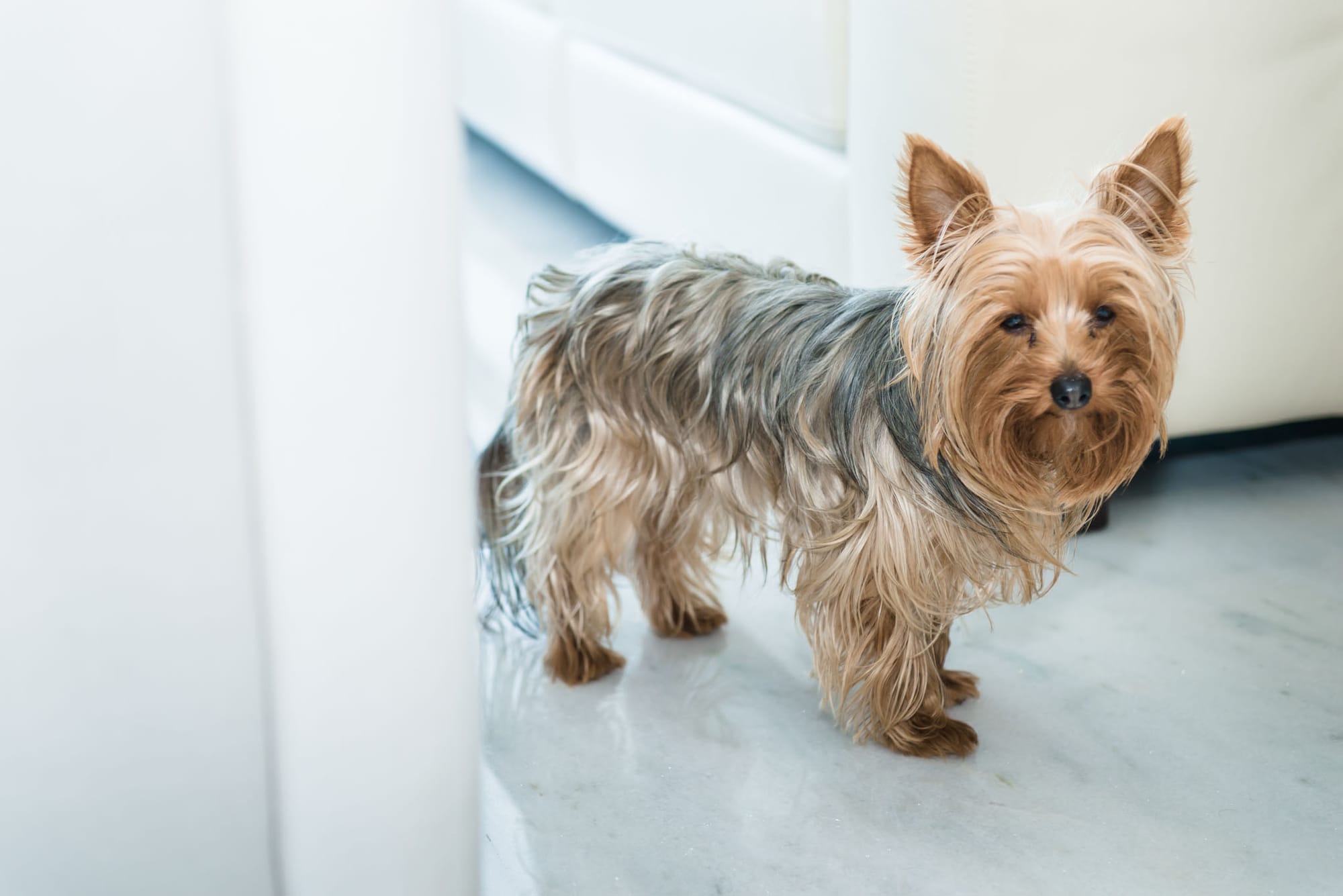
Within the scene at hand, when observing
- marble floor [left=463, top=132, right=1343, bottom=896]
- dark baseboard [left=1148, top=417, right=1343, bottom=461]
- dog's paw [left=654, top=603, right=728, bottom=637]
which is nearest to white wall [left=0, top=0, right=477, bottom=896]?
marble floor [left=463, top=132, right=1343, bottom=896]

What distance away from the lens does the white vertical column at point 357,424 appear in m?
0.64

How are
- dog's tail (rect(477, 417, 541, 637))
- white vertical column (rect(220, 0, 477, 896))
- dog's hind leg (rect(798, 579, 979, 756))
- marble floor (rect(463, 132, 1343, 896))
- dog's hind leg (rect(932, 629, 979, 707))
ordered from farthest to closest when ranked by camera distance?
1. dog's tail (rect(477, 417, 541, 637))
2. dog's hind leg (rect(932, 629, 979, 707))
3. dog's hind leg (rect(798, 579, 979, 756))
4. marble floor (rect(463, 132, 1343, 896))
5. white vertical column (rect(220, 0, 477, 896))

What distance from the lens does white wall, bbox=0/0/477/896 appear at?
0.66 meters

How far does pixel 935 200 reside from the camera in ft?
3.79

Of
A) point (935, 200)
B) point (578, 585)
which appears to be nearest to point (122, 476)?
point (935, 200)

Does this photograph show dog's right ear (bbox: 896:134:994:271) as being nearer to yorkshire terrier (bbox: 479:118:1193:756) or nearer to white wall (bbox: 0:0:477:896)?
yorkshire terrier (bbox: 479:118:1193:756)

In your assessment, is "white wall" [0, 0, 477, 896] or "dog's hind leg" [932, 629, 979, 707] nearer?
"white wall" [0, 0, 477, 896]

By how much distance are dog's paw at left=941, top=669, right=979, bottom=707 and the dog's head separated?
0.35 metres

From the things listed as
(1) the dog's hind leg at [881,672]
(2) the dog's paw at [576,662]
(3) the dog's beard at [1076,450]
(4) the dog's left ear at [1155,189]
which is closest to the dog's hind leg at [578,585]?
(2) the dog's paw at [576,662]

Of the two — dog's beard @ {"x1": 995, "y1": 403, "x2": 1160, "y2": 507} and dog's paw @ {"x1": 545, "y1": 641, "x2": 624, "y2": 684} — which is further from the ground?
dog's beard @ {"x1": 995, "y1": 403, "x2": 1160, "y2": 507}

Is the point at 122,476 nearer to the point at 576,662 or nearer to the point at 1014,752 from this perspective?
the point at 576,662

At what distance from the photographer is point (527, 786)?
4.48ft

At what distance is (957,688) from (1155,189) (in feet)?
2.00

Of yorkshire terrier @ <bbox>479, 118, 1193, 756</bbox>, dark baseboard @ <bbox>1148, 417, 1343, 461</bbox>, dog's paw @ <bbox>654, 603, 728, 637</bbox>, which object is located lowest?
dog's paw @ <bbox>654, 603, 728, 637</bbox>
